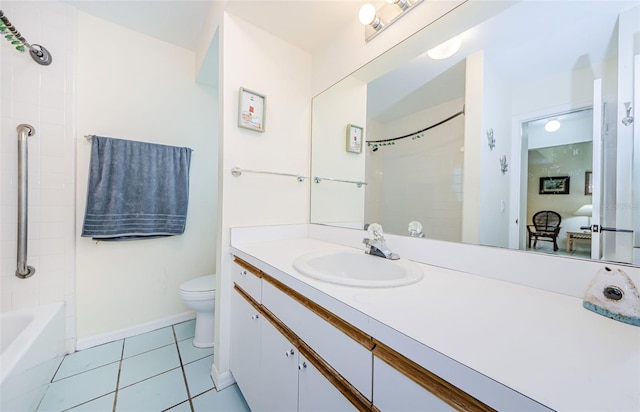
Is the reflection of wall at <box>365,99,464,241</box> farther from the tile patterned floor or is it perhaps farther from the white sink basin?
the tile patterned floor

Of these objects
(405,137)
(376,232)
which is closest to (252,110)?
(405,137)

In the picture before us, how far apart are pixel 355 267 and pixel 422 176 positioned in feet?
1.86

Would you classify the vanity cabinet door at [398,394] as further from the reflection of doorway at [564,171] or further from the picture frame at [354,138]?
the picture frame at [354,138]

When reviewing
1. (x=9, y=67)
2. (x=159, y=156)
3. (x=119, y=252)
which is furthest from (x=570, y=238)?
(x=9, y=67)

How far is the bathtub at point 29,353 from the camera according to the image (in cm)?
95

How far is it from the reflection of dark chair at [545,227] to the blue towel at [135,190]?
7.01 feet

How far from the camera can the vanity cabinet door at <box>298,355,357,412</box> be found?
61 centimetres

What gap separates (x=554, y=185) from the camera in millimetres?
767

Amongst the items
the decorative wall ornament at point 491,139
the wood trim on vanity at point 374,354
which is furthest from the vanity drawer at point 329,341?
the decorative wall ornament at point 491,139

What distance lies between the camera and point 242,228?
1.38 metres

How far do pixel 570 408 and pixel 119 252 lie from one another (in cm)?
232

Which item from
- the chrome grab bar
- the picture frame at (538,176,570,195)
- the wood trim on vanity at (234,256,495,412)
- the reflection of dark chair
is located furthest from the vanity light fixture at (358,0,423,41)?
the chrome grab bar

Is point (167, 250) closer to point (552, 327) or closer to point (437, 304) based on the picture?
point (437, 304)

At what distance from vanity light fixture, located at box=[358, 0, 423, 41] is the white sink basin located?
1.16 meters
